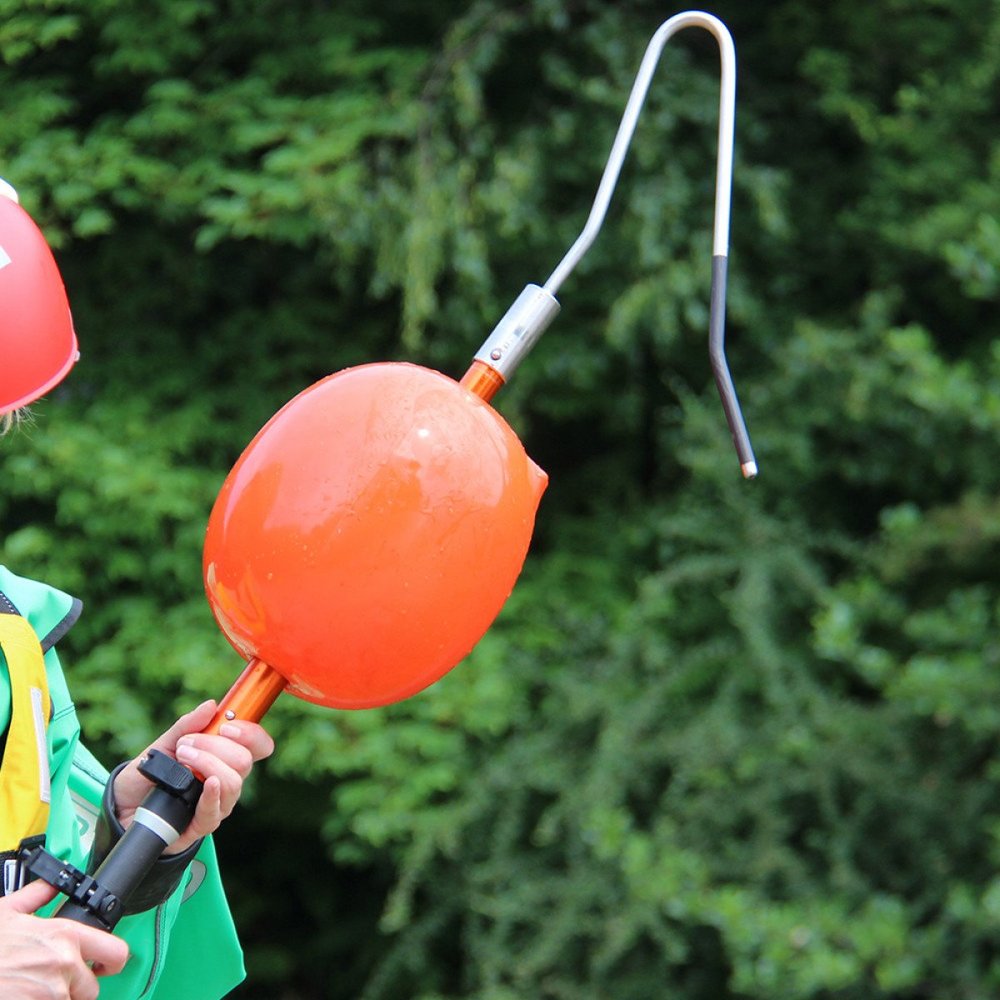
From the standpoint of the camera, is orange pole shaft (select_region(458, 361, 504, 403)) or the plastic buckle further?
orange pole shaft (select_region(458, 361, 504, 403))

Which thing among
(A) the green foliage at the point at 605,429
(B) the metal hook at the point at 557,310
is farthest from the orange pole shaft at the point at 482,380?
(A) the green foliage at the point at 605,429

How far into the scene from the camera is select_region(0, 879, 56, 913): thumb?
983mm

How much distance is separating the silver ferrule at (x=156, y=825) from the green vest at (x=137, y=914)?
184mm

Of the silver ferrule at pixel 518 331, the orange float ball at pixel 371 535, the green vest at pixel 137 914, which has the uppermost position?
the silver ferrule at pixel 518 331

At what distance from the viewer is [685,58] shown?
2.89 metres

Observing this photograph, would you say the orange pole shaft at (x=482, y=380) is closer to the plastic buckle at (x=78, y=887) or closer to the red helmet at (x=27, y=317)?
the red helmet at (x=27, y=317)

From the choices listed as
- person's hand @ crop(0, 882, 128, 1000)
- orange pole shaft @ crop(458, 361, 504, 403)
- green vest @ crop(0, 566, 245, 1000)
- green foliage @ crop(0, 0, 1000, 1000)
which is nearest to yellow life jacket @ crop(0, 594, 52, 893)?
green vest @ crop(0, 566, 245, 1000)

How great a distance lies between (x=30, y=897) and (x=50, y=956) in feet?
0.28

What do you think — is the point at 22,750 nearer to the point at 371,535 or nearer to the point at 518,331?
the point at 371,535

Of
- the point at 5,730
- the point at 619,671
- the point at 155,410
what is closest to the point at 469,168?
the point at 155,410

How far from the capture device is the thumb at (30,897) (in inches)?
38.7

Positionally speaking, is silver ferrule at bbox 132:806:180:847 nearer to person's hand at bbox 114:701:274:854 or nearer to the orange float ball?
person's hand at bbox 114:701:274:854

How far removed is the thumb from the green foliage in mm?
1514

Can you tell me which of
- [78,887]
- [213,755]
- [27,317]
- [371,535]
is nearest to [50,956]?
[78,887]
